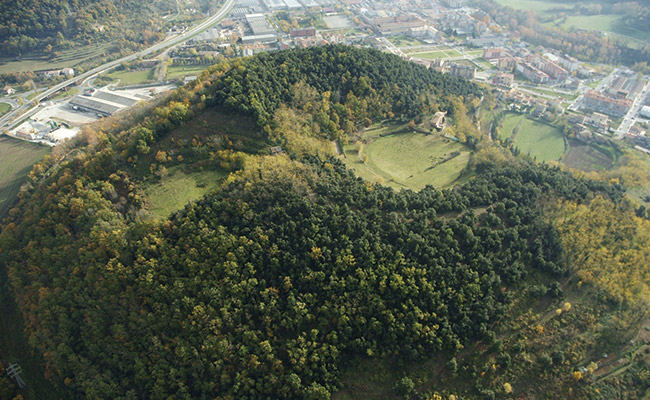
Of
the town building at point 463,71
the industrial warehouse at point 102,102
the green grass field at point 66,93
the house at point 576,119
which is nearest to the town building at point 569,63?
the town building at point 463,71

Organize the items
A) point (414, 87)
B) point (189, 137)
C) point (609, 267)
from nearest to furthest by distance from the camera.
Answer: point (609, 267) < point (189, 137) < point (414, 87)

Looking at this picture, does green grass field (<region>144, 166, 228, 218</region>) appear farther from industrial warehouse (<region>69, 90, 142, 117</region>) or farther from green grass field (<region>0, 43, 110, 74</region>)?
green grass field (<region>0, 43, 110, 74</region>)

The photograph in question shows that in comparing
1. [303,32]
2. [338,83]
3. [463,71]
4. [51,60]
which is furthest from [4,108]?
[463,71]

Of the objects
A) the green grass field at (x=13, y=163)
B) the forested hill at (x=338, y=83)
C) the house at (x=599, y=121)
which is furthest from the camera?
the house at (x=599, y=121)

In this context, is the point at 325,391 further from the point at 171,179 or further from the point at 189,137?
the point at 189,137

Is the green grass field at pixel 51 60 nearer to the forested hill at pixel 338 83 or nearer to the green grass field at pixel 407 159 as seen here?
the forested hill at pixel 338 83

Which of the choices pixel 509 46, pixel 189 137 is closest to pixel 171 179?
pixel 189 137

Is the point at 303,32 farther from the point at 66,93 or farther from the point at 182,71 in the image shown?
the point at 66,93
